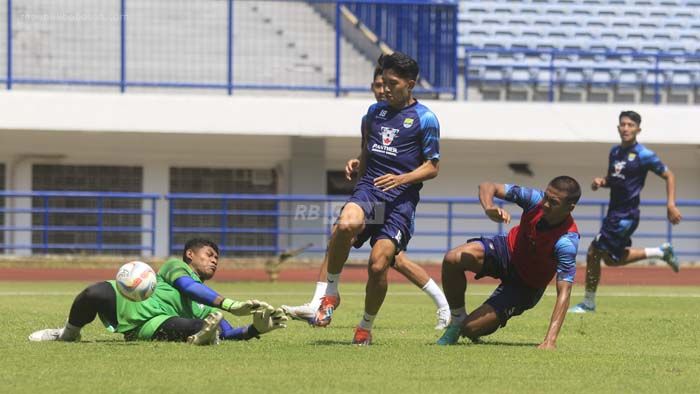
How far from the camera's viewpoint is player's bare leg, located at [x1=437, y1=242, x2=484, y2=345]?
30.9 ft

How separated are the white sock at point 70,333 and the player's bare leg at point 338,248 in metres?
1.69

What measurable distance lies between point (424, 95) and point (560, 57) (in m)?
3.61

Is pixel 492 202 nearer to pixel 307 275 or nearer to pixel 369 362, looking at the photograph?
pixel 369 362

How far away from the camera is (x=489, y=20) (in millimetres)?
28281

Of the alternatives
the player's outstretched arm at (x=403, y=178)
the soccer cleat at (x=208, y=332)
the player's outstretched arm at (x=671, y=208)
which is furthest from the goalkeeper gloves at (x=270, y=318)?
the player's outstretched arm at (x=671, y=208)

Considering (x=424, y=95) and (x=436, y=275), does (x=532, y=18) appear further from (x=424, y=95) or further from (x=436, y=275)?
(x=436, y=275)

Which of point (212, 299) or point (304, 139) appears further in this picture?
point (304, 139)

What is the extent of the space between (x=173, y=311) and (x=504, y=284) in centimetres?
252

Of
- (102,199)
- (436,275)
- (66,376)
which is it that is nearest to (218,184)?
(102,199)

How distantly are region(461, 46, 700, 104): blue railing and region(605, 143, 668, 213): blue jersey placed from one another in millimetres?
10428

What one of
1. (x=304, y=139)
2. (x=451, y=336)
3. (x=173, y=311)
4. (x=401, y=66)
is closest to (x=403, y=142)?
(x=401, y=66)

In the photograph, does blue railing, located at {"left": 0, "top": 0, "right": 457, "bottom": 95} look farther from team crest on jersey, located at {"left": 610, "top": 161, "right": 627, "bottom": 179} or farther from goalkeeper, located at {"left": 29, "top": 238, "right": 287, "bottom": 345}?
goalkeeper, located at {"left": 29, "top": 238, "right": 287, "bottom": 345}

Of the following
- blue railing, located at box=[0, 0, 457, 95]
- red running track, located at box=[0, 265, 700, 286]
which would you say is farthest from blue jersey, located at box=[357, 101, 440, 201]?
blue railing, located at box=[0, 0, 457, 95]

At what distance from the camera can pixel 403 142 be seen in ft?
30.2
